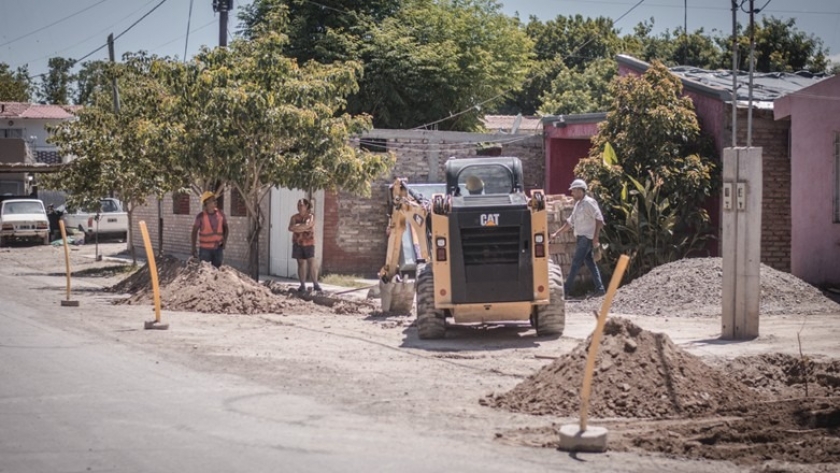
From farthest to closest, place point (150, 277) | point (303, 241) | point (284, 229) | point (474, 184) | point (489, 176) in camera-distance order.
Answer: point (284, 229)
point (303, 241)
point (150, 277)
point (489, 176)
point (474, 184)

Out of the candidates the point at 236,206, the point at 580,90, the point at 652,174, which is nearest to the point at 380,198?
the point at 236,206

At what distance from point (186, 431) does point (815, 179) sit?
14.0 metres

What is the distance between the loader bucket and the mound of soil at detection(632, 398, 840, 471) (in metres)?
8.45

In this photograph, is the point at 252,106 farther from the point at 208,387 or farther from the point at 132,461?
the point at 132,461

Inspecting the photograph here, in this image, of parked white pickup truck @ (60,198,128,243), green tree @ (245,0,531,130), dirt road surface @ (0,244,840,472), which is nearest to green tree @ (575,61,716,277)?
dirt road surface @ (0,244,840,472)

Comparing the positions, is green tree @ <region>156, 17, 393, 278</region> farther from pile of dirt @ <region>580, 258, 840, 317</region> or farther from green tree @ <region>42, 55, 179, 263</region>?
pile of dirt @ <region>580, 258, 840, 317</region>

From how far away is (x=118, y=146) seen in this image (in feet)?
85.9

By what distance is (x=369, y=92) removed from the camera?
36.9 m

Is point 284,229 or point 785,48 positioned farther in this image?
point 785,48

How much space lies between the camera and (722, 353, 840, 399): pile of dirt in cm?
1009

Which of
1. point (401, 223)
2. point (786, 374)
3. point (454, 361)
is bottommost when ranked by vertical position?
point (454, 361)

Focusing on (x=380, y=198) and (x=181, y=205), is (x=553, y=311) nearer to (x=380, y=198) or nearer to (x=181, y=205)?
(x=380, y=198)

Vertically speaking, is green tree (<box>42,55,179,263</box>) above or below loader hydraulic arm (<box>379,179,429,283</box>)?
above

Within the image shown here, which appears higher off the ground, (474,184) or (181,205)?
(474,184)
